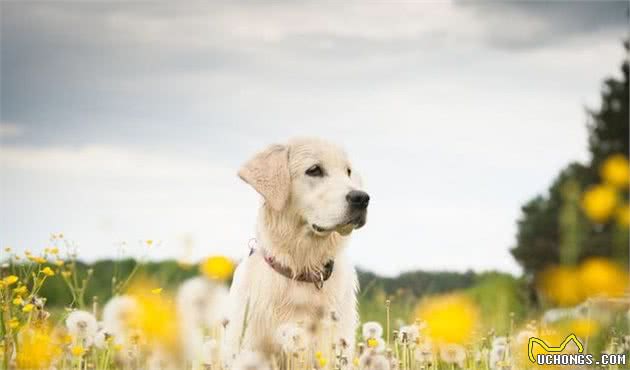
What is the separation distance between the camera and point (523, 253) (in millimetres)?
27359

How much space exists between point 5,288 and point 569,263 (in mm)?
3766

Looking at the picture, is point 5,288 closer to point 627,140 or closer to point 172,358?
point 172,358

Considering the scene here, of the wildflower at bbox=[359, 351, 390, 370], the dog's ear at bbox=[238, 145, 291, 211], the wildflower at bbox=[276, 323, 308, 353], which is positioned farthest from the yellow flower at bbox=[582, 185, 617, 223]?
the dog's ear at bbox=[238, 145, 291, 211]

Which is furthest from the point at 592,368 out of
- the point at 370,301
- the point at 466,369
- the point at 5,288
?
the point at 370,301

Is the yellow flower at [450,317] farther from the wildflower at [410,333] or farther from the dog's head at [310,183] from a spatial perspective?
the dog's head at [310,183]

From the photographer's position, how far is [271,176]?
541 cm

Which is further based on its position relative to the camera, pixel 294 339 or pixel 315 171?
pixel 315 171

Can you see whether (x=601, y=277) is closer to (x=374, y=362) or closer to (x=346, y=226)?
(x=374, y=362)

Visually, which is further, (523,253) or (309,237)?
(523,253)

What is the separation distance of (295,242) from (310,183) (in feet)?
1.58

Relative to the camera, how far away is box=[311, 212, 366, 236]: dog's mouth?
511 cm

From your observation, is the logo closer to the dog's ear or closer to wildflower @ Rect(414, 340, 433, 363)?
wildflower @ Rect(414, 340, 433, 363)

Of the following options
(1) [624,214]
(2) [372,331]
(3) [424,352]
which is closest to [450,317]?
(1) [624,214]

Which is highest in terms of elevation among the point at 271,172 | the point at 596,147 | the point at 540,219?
the point at 596,147
